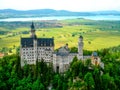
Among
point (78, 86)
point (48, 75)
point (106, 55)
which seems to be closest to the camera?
point (78, 86)

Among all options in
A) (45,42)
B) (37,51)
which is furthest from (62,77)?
(45,42)

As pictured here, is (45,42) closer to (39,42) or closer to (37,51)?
(39,42)

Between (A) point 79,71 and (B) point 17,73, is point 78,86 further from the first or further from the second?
(B) point 17,73

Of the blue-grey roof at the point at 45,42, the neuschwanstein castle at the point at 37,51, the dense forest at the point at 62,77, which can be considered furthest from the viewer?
the blue-grey roof at the point at 45,42

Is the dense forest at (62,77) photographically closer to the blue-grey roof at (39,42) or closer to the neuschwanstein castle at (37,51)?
the neuschwanstein castle at (37,51)

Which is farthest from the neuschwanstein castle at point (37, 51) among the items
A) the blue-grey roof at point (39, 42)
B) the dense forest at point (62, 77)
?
the dense forest at point (62, 77)

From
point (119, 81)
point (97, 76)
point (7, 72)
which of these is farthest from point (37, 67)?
A: point (119, 81)

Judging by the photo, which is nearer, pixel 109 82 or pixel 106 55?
pixel 109 82

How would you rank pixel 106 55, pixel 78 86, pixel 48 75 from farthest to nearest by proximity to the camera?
pixel 106 55
pixel 48 75
pixel 78 86
